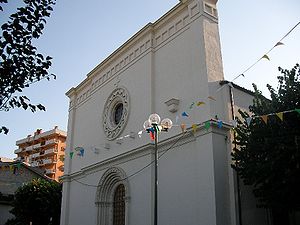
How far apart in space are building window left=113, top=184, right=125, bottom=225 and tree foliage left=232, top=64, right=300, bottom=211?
686cm

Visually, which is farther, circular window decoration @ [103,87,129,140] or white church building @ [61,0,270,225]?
circular window decoration @ [103,87,129,140]

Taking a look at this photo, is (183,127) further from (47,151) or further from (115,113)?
(47,151)

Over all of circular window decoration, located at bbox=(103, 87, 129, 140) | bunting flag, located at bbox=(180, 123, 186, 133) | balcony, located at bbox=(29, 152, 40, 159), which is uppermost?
balcony, located at bbox=(29, 152, 40, 159)

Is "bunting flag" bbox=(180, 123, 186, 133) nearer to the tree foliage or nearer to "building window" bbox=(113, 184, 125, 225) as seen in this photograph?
the tree foliage

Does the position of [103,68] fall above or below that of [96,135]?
above

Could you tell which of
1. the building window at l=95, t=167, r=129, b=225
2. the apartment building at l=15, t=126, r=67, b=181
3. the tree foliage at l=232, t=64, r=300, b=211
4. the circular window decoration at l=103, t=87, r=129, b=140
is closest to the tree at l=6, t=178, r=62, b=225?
the building window at l=95, t=167, r=129, b=225

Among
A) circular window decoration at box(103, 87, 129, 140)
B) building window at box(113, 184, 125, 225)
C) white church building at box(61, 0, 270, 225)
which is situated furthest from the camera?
circular window decoration at box(103, 87, 129, 140)

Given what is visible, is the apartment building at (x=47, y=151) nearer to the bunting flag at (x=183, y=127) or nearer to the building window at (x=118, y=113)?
the building window at (x=118, y=113)

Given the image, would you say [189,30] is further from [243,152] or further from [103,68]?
[103,68]

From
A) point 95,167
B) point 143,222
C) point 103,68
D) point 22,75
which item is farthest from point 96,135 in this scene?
point 22,75

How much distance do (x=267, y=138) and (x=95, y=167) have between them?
34.1 feet

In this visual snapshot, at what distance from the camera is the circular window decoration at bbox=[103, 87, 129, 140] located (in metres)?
17.5

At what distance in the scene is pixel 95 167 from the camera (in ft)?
60.6

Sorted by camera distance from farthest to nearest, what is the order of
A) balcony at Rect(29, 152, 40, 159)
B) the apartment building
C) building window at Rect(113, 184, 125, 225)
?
1. balcony at Rect(29, 152, 40, 159)
2. the apartment building
3. building window at Rect(113, 184, 125, 225)
